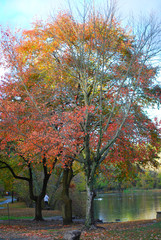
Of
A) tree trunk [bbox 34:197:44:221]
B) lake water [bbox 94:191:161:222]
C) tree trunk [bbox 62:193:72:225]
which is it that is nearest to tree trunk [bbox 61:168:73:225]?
tree trunk [bbox 62:193:72:225]

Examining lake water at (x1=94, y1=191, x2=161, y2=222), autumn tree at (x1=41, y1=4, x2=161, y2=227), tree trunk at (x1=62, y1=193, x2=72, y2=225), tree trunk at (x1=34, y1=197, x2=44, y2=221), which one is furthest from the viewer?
lake water at (x1=94, y1=191, x2=161, y2=222)

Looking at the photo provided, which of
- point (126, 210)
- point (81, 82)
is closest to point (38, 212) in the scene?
point (81, 82)

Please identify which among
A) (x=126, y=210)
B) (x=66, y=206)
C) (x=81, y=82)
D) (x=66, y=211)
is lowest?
(x=126, y=210)

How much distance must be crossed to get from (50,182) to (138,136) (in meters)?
20.3

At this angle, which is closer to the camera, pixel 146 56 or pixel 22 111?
pixel 146 56

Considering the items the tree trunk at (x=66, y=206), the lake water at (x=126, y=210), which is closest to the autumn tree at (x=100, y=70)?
the tree trunk at (x=66, y=206)

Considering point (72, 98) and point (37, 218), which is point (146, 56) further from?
point (37, 218)

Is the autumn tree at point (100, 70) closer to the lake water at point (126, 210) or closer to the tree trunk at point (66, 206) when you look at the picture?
the tree trunk at point (66, 206)

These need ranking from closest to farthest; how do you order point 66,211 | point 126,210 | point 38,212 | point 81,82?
point 81,82 → point 66,211 → point 38,212 → point 126,210

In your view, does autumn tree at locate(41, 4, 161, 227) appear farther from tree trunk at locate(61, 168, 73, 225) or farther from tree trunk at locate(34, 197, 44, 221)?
tree trunk at locate(34, 197, 44, 221)

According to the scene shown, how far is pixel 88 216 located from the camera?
12484 millimetres

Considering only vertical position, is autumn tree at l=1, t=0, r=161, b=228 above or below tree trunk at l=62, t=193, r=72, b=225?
above

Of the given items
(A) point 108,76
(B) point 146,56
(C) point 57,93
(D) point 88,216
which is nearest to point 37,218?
(D) point 88,216

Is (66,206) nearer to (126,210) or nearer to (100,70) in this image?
(100,70)
